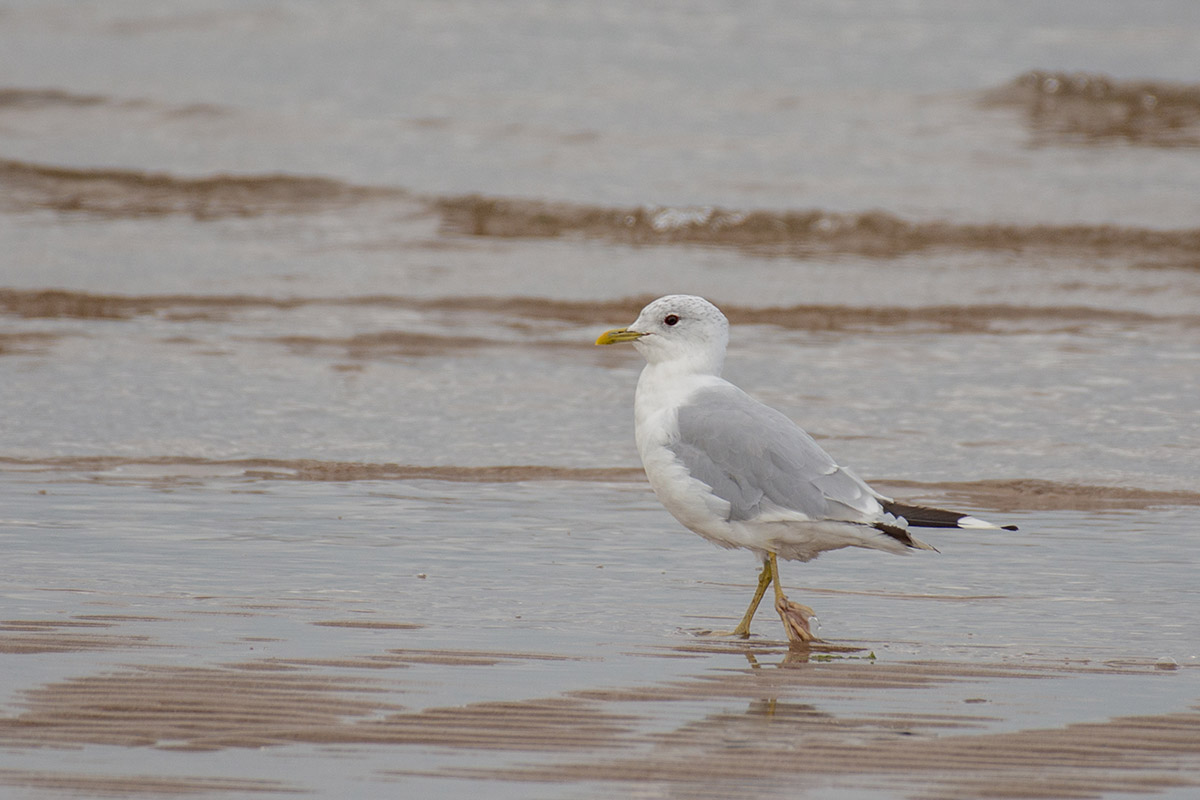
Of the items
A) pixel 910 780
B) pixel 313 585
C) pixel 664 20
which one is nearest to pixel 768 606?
pixel 313 585

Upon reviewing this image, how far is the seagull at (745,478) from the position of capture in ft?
13.3

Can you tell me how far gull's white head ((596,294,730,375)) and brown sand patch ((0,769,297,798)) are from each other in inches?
81.7

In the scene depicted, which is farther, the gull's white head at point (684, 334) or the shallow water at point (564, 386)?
the gull's white head at point (684, 334)

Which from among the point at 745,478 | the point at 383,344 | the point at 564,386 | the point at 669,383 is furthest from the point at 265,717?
the point at 383,344

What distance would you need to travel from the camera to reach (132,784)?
276cm

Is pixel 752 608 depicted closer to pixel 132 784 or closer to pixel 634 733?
pixel 634 733

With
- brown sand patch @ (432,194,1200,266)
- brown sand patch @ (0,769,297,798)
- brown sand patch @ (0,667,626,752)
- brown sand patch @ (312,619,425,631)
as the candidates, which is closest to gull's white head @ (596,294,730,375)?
brown sand patch @ (312,619,425,631)

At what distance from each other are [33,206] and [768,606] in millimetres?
10669

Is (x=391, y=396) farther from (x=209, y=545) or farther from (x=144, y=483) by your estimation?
(x=209, y=545)

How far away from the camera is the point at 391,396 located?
7652 mm

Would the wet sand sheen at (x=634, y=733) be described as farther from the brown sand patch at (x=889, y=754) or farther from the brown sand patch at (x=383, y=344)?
the brown sand patch at (x=383, y=344)

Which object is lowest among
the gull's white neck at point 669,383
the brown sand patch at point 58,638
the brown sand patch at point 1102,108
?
the brown sand patch at point 58,638

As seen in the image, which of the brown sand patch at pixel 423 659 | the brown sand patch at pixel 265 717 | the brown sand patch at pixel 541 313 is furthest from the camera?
the brown sand patch at pixel 541 313

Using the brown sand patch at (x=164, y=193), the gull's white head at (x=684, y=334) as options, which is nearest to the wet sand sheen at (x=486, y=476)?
the gull's white head at (x=684, y=334)
